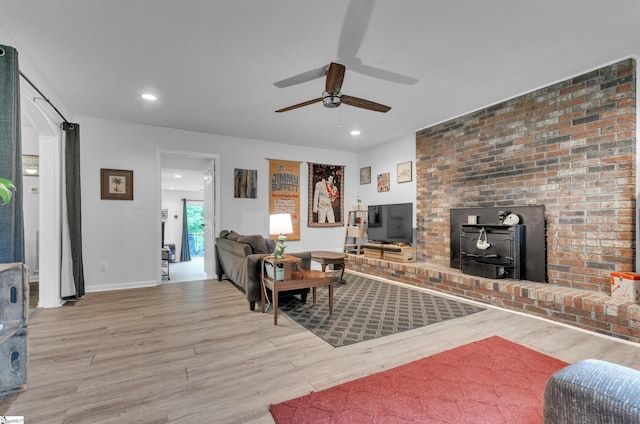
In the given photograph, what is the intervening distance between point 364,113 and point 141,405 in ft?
12.7

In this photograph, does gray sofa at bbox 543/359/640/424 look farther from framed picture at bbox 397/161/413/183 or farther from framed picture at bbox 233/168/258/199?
framed picture at bbox 233/168/258/199

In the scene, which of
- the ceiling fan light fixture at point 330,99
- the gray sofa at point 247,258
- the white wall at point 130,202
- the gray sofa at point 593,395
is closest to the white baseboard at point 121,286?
the white wall at point 130,202

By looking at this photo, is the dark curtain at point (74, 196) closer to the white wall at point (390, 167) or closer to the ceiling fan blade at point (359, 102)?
the ceiling fan blade at point (359, 102)

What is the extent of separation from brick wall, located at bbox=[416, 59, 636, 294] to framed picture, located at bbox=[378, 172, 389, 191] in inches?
64.5

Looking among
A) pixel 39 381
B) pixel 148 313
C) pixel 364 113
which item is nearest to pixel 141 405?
pixel 39 381

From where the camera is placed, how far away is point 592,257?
3018mm

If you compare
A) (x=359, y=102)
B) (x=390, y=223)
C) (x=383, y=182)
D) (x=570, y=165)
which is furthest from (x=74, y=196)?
(x=570, y=165)

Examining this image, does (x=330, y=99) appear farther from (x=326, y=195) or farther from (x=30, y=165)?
(x=30, y=165)

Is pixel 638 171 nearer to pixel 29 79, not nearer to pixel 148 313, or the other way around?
pixel 148 313

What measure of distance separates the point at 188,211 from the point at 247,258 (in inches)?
283

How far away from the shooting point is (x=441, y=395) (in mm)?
1784

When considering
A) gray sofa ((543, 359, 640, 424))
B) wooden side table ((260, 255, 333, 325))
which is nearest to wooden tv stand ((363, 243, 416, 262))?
wooden side table ((260, 255, 333, 325))

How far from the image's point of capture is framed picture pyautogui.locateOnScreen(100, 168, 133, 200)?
4469 mm

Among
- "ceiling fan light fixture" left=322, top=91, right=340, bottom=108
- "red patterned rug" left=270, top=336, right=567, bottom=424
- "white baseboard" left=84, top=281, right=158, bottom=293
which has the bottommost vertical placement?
"white baseboard" left=84, top=281, right=158, bottom=293
